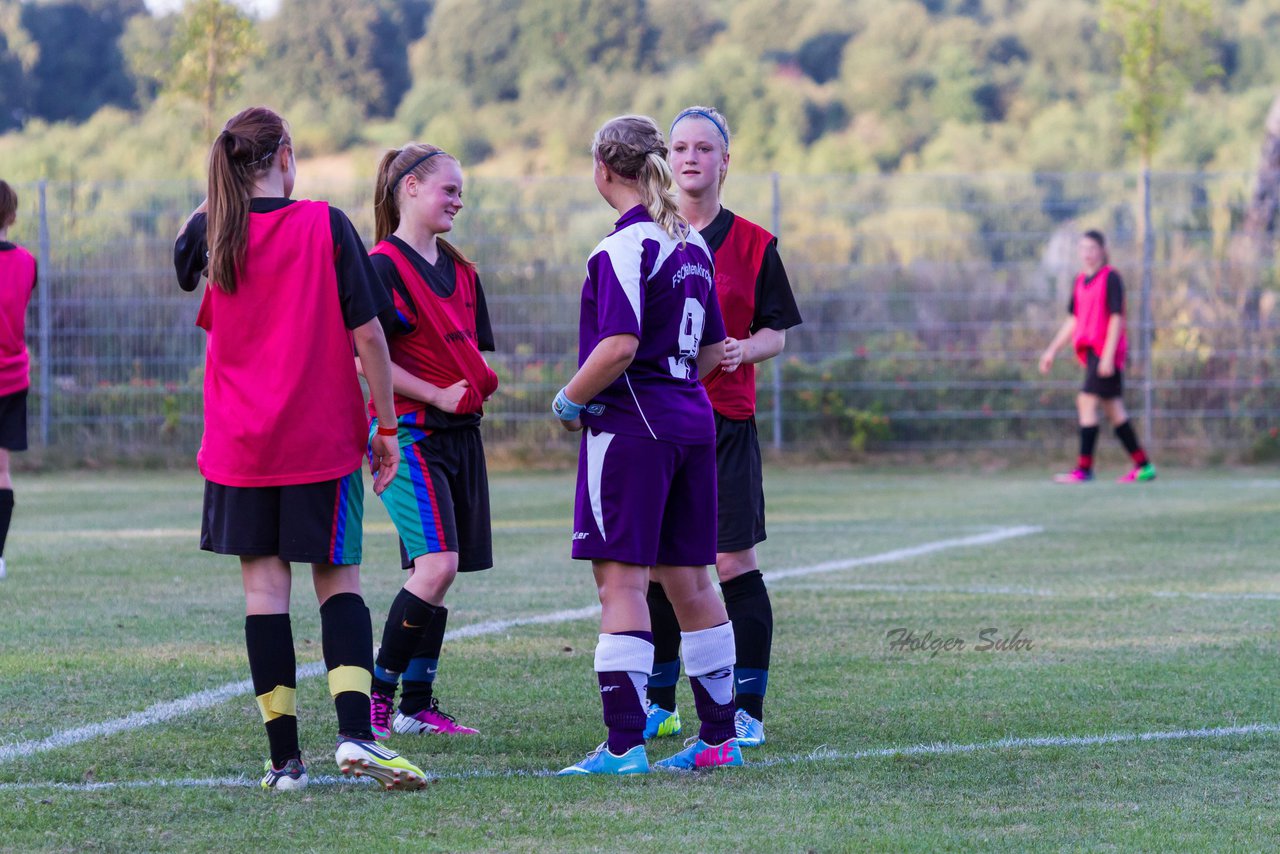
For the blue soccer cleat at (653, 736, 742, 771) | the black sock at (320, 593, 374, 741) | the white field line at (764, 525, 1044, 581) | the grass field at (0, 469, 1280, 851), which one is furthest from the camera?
the white field line at (764, 525, 1044, 581)

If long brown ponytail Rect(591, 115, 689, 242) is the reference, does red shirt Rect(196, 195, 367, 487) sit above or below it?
below

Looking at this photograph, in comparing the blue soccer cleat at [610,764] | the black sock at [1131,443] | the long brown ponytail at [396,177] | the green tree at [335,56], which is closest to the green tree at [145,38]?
the green tree at [335,56]

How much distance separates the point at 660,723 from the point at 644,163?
162cm

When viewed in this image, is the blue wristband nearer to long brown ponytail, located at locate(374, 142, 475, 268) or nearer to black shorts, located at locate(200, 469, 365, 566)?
black shorts, located at locate(200, 469, 365, 566)

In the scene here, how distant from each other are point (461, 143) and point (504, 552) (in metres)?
58.2

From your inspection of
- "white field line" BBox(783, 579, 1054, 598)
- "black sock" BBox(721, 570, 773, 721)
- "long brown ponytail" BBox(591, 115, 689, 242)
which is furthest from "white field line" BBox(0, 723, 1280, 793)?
"white field line" BBox(783, 579, 1054, 598)

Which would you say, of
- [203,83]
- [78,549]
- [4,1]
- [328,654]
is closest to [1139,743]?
[328,654]

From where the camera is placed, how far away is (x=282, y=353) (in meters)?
3.89

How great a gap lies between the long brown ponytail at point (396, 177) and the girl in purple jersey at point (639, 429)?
851 mm

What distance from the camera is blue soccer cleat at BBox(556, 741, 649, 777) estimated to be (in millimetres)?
4078

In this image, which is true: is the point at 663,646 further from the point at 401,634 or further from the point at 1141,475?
the point at 1141,475

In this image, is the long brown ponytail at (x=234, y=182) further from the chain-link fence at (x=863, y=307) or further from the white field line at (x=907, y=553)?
the chain-link fence at (x=863, y=307)

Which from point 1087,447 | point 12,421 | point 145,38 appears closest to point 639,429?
point 12,421

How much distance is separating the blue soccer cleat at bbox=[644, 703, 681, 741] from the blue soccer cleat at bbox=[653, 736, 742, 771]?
445mm
